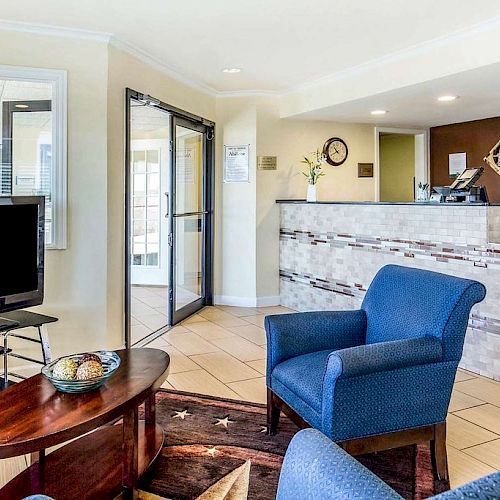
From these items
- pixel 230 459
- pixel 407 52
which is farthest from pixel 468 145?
pixel 230 459

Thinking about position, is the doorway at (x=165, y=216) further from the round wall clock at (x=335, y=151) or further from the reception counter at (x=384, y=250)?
the round wall clock at (x=335, y=151)

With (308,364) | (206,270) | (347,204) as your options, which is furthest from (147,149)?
(308,364)

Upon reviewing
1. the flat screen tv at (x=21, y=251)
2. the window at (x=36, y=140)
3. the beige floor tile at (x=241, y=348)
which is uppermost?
the window at (x=36, y=140)

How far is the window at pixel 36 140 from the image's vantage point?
3604 mm

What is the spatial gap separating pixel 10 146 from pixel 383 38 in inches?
111

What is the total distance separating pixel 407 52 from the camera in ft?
13.9

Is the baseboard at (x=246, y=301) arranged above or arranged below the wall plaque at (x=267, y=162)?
below

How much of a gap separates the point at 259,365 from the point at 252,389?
1.67 ft

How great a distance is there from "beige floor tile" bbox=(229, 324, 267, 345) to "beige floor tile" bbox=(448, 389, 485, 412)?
172cm

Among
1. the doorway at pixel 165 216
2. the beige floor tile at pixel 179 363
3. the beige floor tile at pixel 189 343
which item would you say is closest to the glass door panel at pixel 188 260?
the doorway at pixel 165 216

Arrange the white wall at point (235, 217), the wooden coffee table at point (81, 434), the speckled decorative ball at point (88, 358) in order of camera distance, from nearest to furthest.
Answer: the wooden coffee table at point (81, 434) < the speckled decorative ball at point (88, 358) < the white wall at point (235, 217)

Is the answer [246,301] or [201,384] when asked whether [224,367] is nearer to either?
[201,384]

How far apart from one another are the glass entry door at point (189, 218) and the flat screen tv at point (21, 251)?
1.92 meters

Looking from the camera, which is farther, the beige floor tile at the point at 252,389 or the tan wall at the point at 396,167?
the tan wall at the point at 396,167
